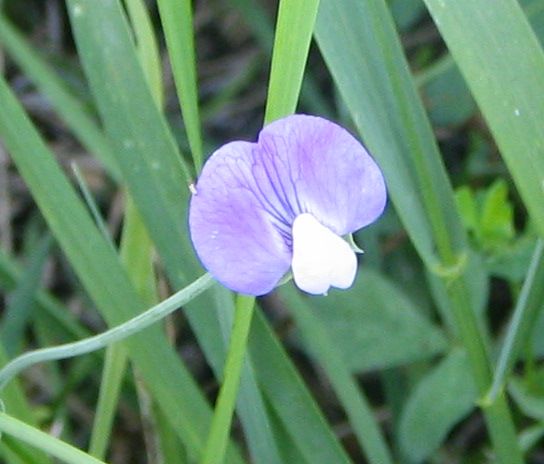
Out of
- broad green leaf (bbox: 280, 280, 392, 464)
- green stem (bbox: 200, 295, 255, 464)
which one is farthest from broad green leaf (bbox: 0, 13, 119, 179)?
green stem (bbox: 200, 295, 255, 464)

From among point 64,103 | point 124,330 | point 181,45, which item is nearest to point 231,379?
point 124,330

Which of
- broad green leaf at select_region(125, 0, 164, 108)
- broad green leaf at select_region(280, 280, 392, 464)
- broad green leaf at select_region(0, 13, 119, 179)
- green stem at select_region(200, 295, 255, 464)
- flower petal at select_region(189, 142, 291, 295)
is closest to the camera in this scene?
flower petal at select_region(189, 142, 291, 295)

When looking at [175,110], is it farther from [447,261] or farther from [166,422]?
[447,261]

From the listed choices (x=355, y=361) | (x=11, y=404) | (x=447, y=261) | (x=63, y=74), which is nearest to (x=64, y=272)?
(x=63, y=74)

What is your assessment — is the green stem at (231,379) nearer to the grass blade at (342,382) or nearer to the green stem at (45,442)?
the green stem at (45,442)

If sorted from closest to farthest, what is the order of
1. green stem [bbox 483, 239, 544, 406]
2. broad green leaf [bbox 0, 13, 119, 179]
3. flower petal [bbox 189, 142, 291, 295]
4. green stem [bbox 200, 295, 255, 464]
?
flower petal [bbox 189, 142, 291, 295], green stem [bbox 200, 295, 255, 464], green stem [bbox 483, 239, 544, 406], broad green leaf [bbox 0, 13, 119, 179]

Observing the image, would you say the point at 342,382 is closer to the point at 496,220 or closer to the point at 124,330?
the point at 496,220

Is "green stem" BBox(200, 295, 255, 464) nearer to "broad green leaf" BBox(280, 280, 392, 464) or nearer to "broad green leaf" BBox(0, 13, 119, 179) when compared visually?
"broad green leaf" BBox(280, 280, 392, 464)
